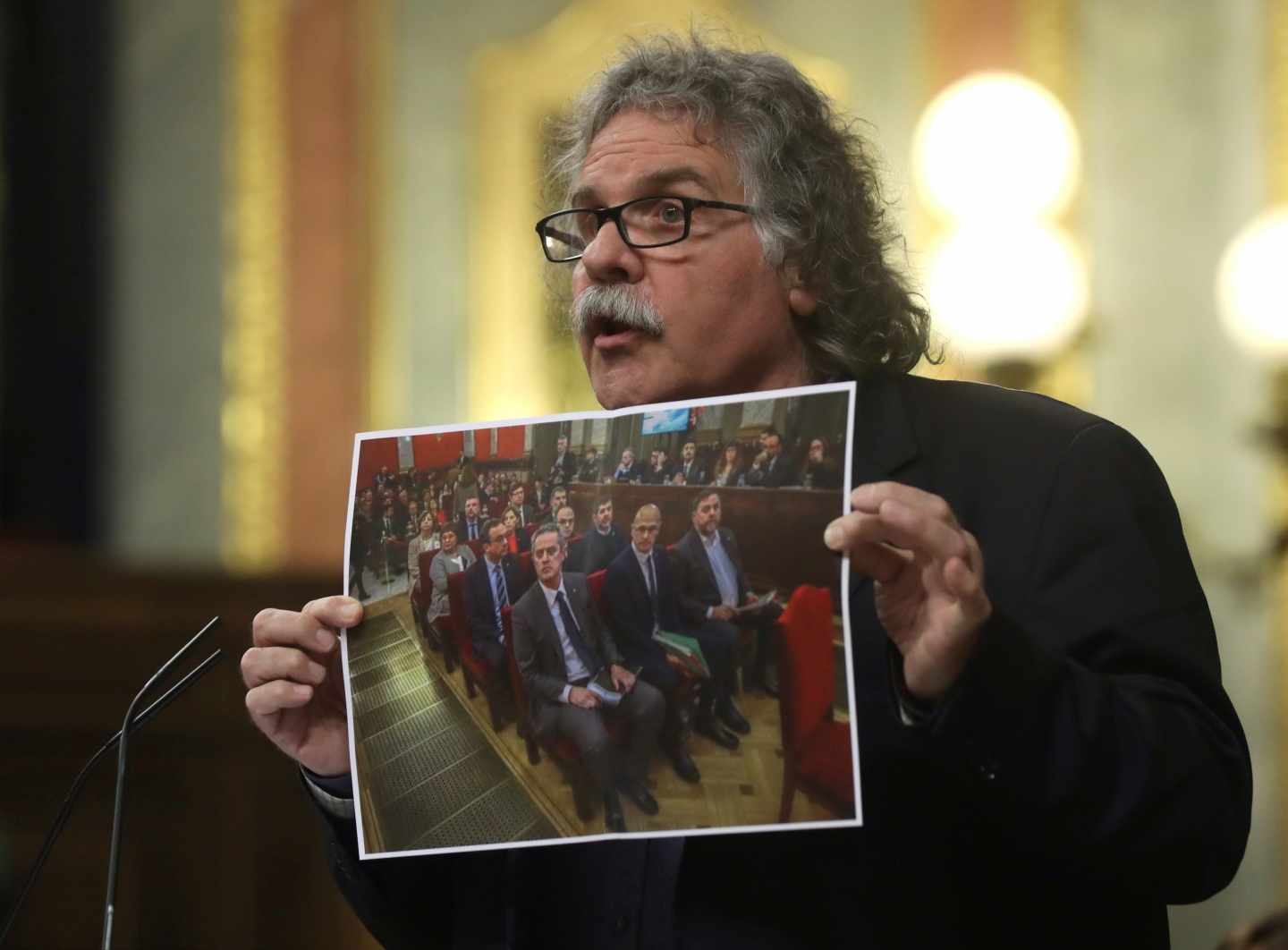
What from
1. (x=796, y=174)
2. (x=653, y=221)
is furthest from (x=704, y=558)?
(x=796, y=174)

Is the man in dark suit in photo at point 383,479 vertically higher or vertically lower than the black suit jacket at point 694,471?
higher

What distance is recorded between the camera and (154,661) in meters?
3.57

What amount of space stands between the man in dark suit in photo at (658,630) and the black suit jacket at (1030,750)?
159mm

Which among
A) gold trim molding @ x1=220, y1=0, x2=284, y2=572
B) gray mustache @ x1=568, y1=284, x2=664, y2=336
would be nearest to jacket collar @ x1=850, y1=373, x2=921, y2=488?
gray mustache @ x1=568, y1=284, x2=664, y2=336

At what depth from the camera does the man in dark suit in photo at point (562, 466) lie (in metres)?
1.62

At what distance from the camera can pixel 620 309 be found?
6.29 ft

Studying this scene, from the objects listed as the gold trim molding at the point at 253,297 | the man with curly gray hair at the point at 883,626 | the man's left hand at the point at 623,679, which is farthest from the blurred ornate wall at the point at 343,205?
the man's left hand at the point at 623,679

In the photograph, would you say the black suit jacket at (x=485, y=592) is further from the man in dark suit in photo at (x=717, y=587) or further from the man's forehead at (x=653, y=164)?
the man's forehead at (x=653, y=164)

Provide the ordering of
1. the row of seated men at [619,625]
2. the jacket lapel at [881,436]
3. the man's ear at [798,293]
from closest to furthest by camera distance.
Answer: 1. the row of seated men at [619,625]
2. the jacket lapel at [881,436]
3. the man's ear at [798,293]

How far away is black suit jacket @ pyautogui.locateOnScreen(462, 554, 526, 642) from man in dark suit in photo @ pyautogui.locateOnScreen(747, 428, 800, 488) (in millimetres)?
270

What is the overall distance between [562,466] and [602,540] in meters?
0.09

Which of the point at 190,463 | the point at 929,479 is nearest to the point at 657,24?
the point at 190,463

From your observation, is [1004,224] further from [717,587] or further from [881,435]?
[717,587]

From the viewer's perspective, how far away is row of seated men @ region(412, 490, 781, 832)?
1.51 metres
